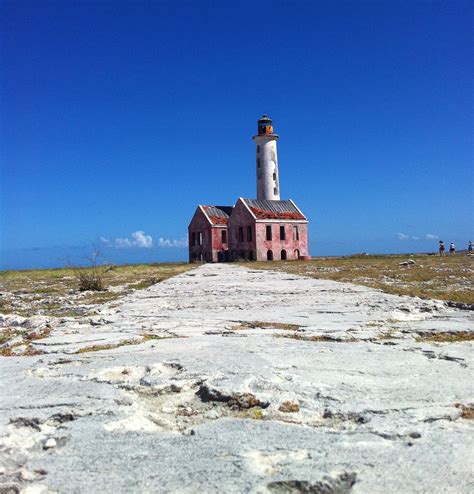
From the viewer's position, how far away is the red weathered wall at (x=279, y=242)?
131 feet

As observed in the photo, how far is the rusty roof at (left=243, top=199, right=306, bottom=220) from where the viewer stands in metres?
40.7

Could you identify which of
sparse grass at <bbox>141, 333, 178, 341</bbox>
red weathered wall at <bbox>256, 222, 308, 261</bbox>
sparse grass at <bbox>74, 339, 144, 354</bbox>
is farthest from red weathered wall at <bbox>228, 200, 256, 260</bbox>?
sparse grass at <bbox>74, 339, 144, 354</bbox>

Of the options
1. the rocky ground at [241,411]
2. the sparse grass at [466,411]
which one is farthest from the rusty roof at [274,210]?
the sparse grass at [466,411]

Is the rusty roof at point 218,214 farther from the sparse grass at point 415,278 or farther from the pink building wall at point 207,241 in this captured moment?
the sparse grass at point 415,278

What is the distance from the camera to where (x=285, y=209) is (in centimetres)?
4272

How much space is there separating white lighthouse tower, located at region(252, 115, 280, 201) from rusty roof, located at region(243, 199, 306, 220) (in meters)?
1.91

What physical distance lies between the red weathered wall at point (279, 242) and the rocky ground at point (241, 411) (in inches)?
1341

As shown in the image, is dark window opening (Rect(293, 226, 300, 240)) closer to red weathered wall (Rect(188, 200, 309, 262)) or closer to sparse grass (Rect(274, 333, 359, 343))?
red weathered wall (Rect(188, 200, 309, 262))

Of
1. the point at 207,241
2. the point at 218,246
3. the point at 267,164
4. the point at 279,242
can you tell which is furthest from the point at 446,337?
the point at 267,164

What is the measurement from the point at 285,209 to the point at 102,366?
39216 millimetres

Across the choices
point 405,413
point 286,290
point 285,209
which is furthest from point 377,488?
point 285,209

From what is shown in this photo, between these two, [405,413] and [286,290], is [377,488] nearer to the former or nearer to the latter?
[405,413]

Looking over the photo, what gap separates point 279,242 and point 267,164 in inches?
316

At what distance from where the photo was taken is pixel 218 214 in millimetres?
44938
